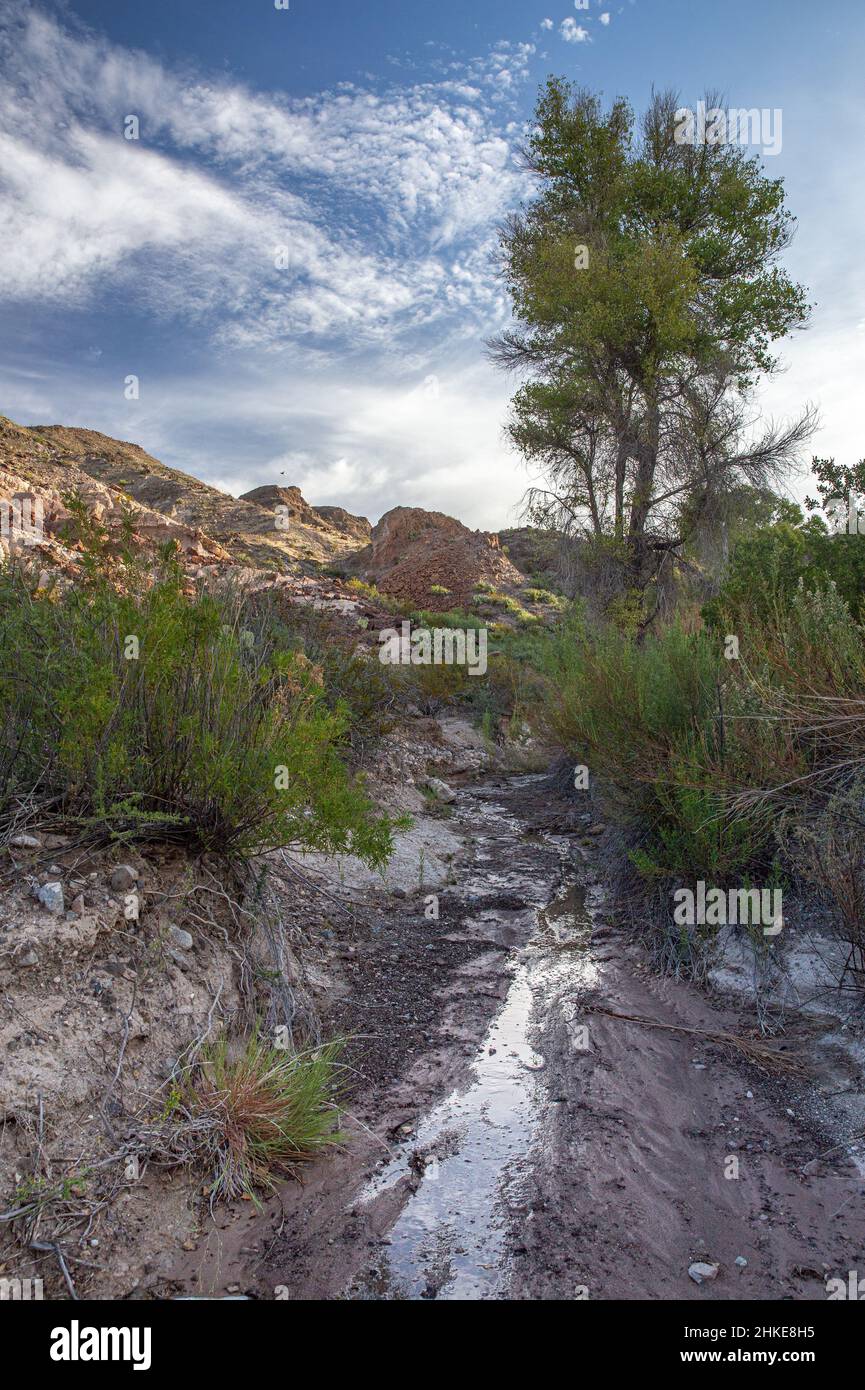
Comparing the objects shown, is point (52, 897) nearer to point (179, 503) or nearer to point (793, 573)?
point (793, 573)

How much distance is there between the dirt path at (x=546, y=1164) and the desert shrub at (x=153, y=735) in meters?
1.13

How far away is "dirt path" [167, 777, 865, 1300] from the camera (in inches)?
105

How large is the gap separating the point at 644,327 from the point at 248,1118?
1660 centimetres

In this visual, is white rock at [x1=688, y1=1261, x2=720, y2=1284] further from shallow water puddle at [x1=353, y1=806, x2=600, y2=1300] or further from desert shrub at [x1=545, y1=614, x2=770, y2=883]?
desert shrub at [x1=545, y1=614, x2=770, y2=883]

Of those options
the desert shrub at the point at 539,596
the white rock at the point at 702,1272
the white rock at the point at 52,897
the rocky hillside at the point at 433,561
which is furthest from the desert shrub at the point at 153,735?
the desert shrub at the point at 539,596

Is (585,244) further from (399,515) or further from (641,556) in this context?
(399,515)

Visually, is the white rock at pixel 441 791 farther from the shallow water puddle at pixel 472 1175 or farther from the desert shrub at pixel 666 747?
the shallow water puddle at pixel 472 1175

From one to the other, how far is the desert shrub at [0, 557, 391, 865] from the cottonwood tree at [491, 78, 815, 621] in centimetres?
1310

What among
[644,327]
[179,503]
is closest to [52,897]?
[644,327]

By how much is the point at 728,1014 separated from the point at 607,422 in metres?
14.6

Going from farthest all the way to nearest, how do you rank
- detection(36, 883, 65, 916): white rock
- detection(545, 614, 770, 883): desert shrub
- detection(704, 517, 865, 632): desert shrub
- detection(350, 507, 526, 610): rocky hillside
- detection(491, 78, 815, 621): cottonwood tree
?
detection(350, 507, 526, 610): rocky hillside → detection(491, 78, 815, 621): cottonwood tree → detection(704, 517, 865, 632): desert shrub → detection(545, 614, 770, 883): desert shrub → detection(36, 883, 65, 916): white rock

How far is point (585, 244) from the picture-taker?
17047mm

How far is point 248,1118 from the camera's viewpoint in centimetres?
318

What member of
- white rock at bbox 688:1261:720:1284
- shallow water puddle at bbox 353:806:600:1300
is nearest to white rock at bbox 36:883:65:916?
shallow water puddle at bbox 353:806:600:1300
